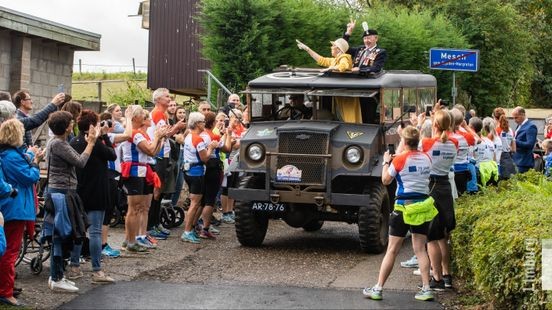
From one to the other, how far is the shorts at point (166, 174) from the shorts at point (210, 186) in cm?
67

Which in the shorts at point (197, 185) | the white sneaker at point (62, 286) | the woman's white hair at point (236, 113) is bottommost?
the white sneaker at point (62, 286)

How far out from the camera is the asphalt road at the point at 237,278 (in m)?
9.78

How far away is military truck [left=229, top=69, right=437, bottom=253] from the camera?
42.8 ft

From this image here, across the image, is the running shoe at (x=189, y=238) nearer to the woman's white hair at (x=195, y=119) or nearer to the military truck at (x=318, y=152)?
the military truck at (x=318, y=152)

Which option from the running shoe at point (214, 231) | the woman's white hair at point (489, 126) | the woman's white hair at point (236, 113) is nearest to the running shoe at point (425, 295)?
the running shoe at point (214, 231)

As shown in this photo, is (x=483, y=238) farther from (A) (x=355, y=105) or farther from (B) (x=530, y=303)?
(A) (x=355, y=105)

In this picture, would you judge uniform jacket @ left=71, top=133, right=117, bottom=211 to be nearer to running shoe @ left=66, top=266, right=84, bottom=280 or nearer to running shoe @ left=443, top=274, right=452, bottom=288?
running shoe @ left=66, top=266, right=84, bottom=280

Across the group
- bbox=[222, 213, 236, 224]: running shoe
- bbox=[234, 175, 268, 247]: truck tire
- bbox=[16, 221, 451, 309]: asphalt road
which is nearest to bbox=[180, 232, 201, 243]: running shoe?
bbox=[16, 221, 451, 309]: asphalt road

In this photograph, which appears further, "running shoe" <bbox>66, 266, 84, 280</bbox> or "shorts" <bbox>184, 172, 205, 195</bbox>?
"shorts" <bbox>184, 172, 205, 195</bbox>

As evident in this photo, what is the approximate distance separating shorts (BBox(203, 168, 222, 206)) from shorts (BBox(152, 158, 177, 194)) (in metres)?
0.67

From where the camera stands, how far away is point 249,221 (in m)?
13.4

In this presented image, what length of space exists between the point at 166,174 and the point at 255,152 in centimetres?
169

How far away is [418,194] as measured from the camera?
32.8ft

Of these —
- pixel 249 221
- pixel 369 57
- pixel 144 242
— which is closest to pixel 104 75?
pixel 369 57
